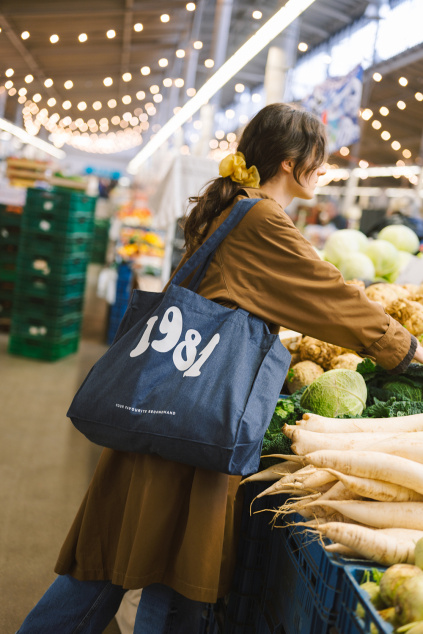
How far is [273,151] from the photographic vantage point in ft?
5.48

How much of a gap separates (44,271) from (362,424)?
5.21 m

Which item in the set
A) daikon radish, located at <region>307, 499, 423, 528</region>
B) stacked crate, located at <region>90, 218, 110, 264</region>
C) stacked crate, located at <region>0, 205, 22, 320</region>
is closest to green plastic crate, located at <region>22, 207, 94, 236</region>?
stacked crate, located at <region>0, 205, 22, 320</region>

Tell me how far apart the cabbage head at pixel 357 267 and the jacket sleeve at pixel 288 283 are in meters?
1.70

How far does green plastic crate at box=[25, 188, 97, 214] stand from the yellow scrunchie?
4756 mm

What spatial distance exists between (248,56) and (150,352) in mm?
4290

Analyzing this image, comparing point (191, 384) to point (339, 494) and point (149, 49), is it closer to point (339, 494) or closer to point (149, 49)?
point (339, 494)

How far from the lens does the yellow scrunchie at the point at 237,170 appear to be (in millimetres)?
1641

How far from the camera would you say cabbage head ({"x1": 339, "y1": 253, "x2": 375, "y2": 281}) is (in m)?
3.17

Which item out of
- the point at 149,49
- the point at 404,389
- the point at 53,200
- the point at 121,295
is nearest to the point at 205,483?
the point at 404,389

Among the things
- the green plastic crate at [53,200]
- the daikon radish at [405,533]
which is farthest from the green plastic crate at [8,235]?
the daikon radish at [405,533]

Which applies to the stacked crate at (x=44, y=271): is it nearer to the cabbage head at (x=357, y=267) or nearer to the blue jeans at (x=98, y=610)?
the cabbage head at (x=357, y=267)

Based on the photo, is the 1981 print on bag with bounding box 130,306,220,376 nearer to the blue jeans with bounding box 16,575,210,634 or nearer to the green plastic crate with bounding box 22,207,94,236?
the blue jeans with bounding box 16,575,210,634

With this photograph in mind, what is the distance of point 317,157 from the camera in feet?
5.59

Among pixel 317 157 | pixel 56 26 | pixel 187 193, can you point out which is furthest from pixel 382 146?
pixel 317 157
